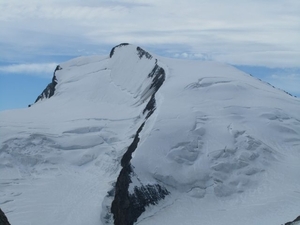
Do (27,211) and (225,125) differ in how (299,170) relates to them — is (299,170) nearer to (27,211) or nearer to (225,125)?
(225,125)

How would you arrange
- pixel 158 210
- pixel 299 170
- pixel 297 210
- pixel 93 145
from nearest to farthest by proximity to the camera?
pixel 297 210 < pixel 158 210 < pixel 299 170 < pixel 93 145

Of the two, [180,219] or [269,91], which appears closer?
[180,219]

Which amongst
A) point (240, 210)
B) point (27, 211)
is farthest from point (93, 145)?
point (240, 210)

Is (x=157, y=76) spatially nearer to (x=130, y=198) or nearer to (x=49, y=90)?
(x=49, y=90)

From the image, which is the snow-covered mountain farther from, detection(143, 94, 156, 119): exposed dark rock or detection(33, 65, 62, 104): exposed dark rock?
detection(33, 65, 62, 104): exposed dark rock

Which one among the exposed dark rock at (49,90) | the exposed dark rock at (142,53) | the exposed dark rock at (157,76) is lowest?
the exposed dark rock at (49,90)

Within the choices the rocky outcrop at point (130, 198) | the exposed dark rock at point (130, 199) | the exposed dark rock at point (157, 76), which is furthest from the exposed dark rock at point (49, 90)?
the exposed dark rock at point (130, 199)

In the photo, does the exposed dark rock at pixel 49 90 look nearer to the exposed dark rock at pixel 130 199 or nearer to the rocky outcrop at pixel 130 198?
the rocky outcrop at pixel 130 198

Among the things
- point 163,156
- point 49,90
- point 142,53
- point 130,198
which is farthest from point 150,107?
point 49,90
